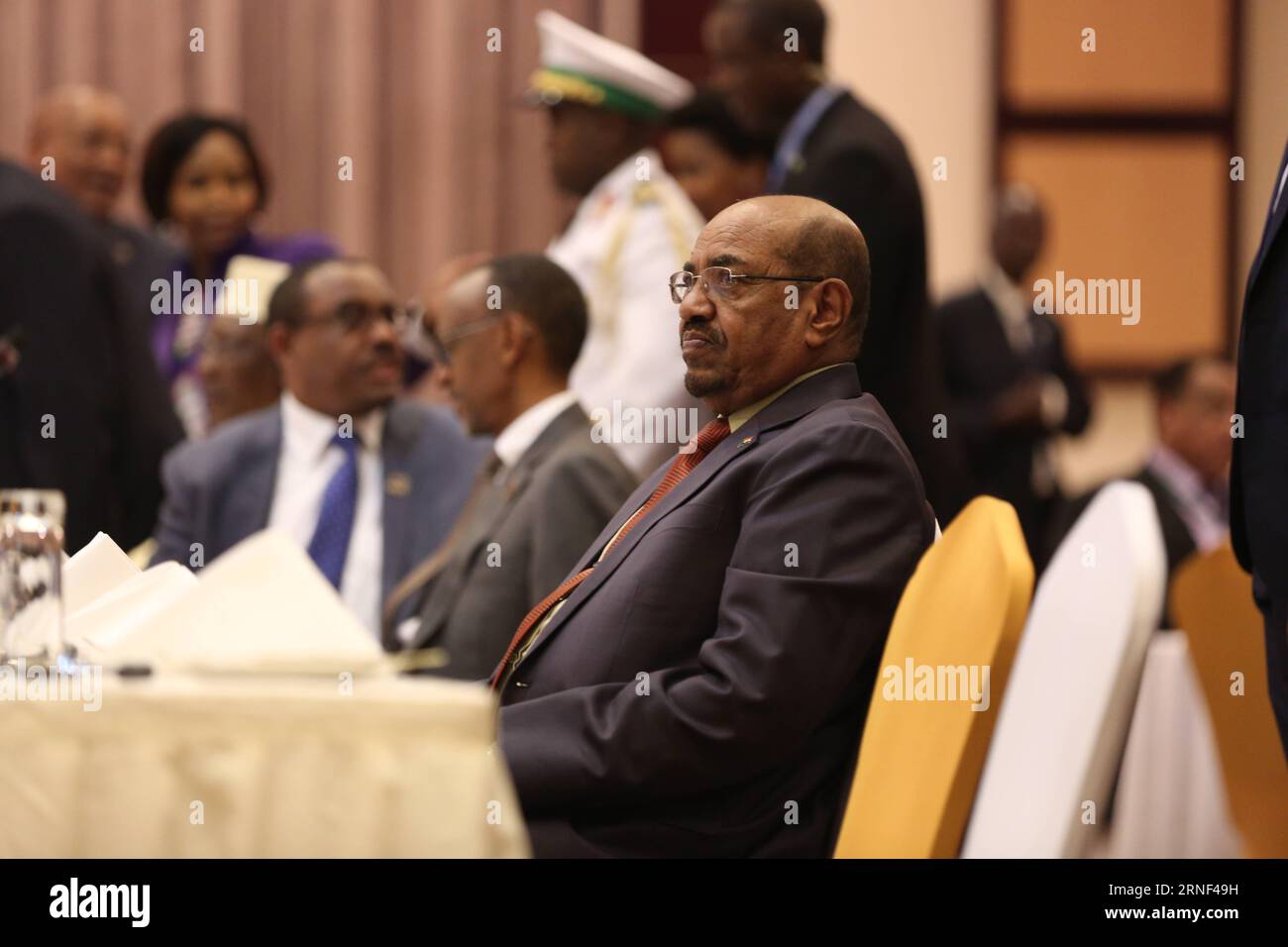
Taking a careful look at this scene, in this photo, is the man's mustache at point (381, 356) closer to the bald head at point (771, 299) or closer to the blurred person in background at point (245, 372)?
the blurred person in background at point (245, 372)

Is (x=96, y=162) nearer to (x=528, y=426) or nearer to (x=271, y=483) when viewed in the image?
(x=271, y=483)

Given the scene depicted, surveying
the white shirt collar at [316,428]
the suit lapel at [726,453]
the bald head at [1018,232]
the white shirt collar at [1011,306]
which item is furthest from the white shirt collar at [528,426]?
the bald head at [1018,232]

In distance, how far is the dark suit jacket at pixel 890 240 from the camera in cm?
286

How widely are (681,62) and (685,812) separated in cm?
404

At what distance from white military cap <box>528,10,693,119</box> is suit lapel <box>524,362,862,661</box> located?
2.07 meters

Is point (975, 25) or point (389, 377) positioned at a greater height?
point (975, 25)

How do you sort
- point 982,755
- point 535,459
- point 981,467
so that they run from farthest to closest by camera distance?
1. point 981,467
2. point 535,459
3. point 982,755

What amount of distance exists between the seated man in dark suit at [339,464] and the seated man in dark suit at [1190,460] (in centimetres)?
184

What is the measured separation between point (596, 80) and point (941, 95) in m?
2.46

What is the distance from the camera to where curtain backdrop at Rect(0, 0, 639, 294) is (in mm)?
5496

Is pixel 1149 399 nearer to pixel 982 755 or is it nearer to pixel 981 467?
pixel 981 467

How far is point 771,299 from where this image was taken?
6.34ft

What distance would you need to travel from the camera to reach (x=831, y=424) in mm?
1849
